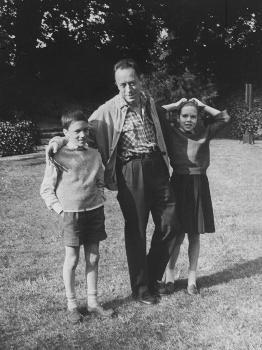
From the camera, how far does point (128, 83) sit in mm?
3867

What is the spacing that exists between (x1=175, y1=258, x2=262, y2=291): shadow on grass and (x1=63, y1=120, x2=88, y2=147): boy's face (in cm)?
169

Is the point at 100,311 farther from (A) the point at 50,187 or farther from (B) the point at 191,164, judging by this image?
(B) the point at 191,164

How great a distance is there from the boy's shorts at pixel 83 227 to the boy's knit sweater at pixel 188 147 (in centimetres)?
86

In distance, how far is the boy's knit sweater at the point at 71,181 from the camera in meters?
3.71

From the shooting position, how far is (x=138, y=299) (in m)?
4.19

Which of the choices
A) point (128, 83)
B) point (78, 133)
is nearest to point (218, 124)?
point (128, 83)

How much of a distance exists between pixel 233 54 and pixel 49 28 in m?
10.3

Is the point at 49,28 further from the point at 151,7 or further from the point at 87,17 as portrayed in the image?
the point at 151,7

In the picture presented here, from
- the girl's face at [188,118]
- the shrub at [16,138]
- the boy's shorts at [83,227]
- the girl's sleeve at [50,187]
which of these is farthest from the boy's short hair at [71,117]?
the shrub at [16,138]

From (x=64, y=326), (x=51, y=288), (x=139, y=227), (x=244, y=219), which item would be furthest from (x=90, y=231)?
(x=244, y=219)

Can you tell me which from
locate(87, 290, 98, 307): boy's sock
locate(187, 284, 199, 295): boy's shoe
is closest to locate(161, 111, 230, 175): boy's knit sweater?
locate(187, 284, 199, 295): boy's shoe

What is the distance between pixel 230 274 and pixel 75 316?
5.87ft

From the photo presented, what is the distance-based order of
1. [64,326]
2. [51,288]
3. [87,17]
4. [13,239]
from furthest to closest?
[87,17]
[13,239]
[51,288]
[64,326]

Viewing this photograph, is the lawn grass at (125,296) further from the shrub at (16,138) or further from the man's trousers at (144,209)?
the shrub at (16,138)
